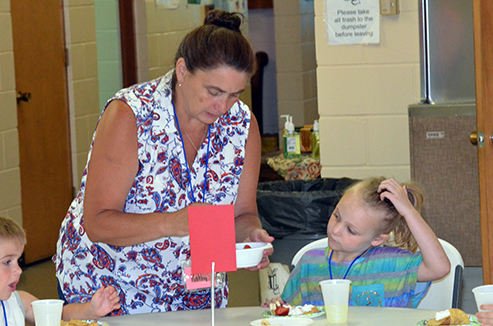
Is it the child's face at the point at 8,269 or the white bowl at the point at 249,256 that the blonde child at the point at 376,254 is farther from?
the child's face at the point at 8,269

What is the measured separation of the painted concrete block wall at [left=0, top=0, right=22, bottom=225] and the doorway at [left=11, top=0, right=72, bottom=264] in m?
0.13

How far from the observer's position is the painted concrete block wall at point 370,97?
3928 millimetres

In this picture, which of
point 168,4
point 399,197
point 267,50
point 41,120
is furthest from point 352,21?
Result: point 267,50

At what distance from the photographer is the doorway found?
4969 millimetres

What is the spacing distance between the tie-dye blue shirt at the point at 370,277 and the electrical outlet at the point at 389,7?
199cm

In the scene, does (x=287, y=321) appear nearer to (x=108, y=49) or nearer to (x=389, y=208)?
(x=389, y=208)

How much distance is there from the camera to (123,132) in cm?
195

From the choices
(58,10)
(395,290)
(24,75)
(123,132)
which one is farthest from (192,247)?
(58,10)

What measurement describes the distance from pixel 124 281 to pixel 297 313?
52 cm

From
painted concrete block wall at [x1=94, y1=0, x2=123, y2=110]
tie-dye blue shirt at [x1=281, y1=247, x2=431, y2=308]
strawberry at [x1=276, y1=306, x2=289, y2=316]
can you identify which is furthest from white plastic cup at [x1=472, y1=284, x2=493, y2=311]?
painted concrete block wall at [x1=94, y1=0, x2=123, y2=110]

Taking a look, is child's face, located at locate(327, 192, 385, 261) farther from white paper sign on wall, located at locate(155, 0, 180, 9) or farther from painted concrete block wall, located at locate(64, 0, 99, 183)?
white paper sign on wall, located at locate(155, 0, 180, 9)

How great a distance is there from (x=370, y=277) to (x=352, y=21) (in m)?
2.11

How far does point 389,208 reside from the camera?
7.14ft

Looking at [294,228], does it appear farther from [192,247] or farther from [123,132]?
[192,247]
